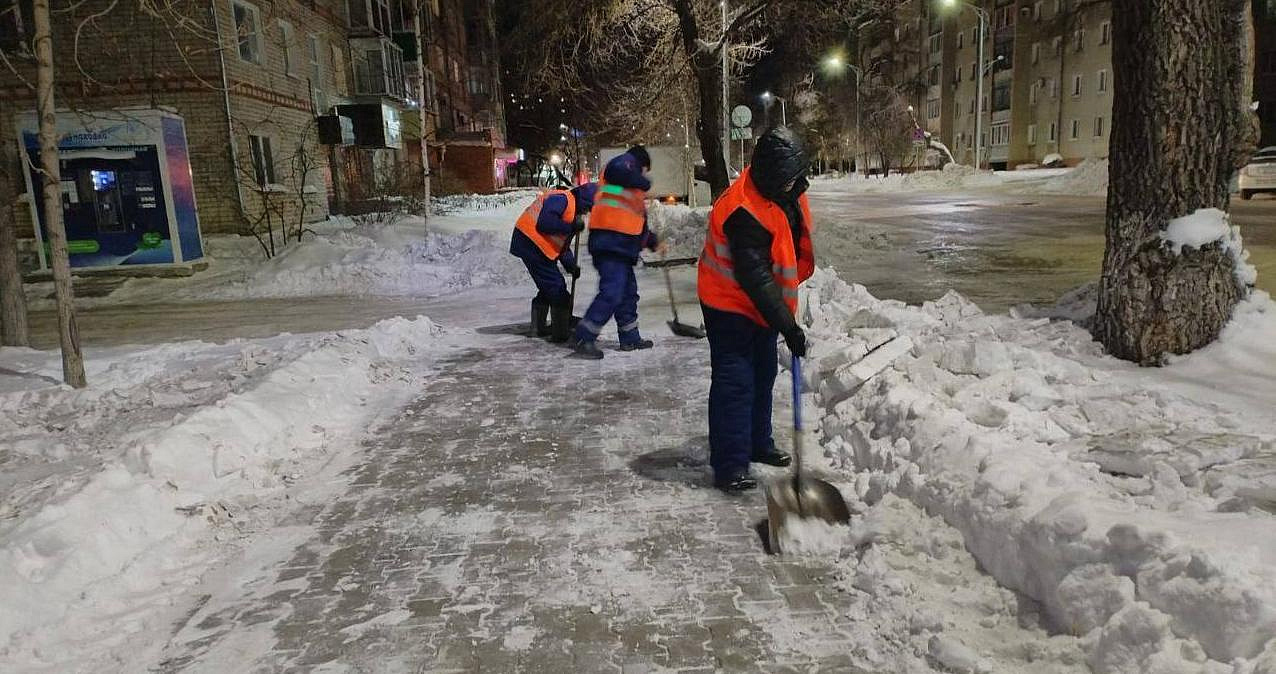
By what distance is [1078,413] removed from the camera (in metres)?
4.24

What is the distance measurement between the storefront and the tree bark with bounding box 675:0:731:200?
9434mm

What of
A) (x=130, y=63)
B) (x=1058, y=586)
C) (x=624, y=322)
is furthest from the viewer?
(x=130, y=63)

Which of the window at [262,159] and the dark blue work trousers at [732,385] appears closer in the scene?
the dark blue work trousers at [732,385]

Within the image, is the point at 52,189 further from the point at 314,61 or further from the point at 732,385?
the point at 314,61

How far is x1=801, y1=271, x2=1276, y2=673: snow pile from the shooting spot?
7.70ft

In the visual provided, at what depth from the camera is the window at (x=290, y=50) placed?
2075 centimetres

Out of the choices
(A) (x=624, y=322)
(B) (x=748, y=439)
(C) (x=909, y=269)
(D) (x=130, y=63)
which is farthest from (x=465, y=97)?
(B) (x=748, y=439)

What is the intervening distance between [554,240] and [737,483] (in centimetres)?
397

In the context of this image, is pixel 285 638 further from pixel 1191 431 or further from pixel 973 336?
pixel 973 336

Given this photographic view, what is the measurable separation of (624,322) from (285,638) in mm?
4704

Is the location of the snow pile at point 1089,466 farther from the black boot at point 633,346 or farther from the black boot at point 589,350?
the black boot at point 589,350

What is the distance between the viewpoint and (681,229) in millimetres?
16578

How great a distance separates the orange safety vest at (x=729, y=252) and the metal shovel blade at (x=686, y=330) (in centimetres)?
356

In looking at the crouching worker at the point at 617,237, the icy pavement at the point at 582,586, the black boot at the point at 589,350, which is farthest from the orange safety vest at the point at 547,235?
the icy pavement at the point at 582,586
